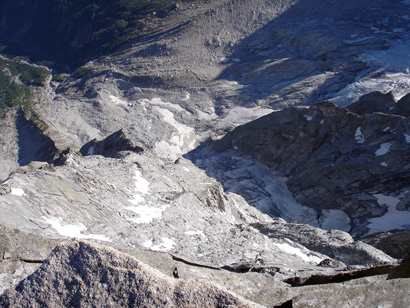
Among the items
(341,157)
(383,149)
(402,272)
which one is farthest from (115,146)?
(402,272)

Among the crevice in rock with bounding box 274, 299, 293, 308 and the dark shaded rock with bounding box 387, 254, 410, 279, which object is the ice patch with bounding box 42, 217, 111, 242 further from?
the dark shaded rock with bounding box 387, 254, 410, 279

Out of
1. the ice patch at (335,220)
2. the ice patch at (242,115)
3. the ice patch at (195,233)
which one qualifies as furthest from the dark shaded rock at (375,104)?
the ice patch at (195,233)

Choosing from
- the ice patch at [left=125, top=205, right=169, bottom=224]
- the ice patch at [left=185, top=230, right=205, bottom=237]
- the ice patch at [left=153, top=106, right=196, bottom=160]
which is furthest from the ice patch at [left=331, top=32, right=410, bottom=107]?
the ice patch at [left=185, top=230, right=205, bottom=237]

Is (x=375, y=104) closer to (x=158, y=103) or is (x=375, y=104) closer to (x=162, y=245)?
(x=158, y=103)

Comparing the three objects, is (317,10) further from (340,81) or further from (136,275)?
(136,275)

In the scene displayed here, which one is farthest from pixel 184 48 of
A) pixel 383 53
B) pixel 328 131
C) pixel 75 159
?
pixel 75 159

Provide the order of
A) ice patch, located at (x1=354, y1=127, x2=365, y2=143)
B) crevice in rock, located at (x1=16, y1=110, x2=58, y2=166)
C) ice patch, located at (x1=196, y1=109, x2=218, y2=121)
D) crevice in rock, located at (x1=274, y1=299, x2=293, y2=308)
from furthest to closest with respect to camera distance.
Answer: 1. ice patch, located at (x1=196, y1=109, x2=218, y2=121)
2. crevice in rock, located at (x1=16, y1=110, x2=58, y2=166)
3. ice patch, located at (x1=354, y1=127, x2=365, y2=143)
4. crevice in rock, located at (x1=274, y1=299, x2=293, y2=308)

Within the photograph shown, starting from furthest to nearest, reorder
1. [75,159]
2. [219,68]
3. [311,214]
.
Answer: [219,68]
[311,214]
[75,159]
